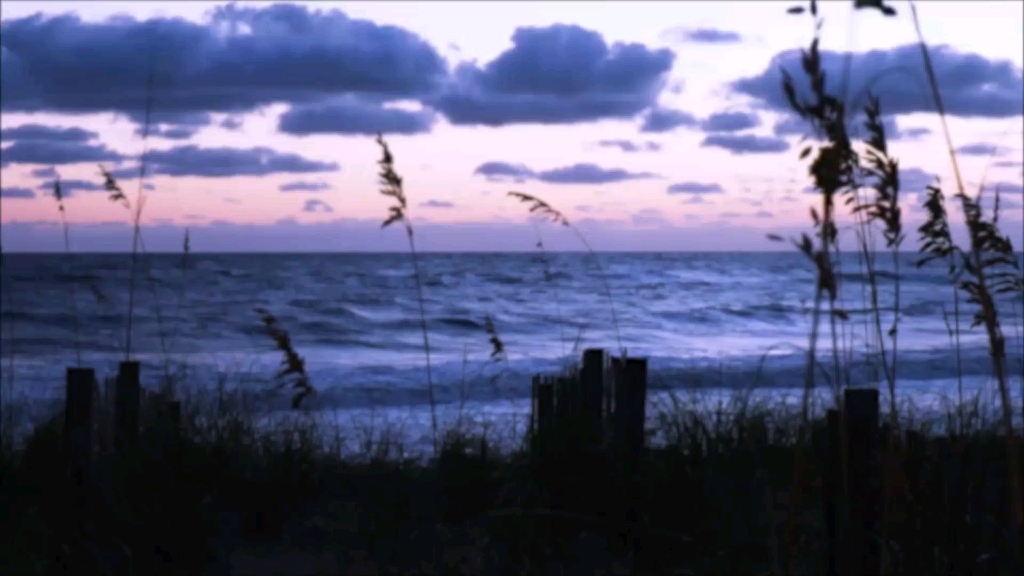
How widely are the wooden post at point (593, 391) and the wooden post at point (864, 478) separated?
1772 millimetres

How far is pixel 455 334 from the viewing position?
2703 cm

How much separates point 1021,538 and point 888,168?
163 centimetres

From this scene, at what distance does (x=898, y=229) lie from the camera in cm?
260

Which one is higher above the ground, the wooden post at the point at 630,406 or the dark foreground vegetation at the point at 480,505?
Result: the wooden post at the point at 630,406

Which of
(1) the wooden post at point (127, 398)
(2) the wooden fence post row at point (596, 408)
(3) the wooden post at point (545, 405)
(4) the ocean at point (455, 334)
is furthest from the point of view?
(4) the ocean at point (455, 334)

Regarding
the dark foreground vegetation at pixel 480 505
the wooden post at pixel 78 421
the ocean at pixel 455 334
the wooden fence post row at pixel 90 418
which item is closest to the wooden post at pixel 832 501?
the dark foreground vegetation at pixel 480 505

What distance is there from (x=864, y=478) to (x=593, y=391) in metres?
1.99

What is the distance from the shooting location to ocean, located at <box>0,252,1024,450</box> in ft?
44.9

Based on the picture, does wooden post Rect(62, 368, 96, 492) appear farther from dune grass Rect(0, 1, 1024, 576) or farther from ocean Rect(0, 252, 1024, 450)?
ocean Rect(0, 252, 1024, 450)

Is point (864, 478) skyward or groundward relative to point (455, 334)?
groundward

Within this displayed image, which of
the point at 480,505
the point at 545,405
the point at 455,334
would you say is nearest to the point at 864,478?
the point at 545,405

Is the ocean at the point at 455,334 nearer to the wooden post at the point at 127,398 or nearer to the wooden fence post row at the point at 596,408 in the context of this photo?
the wooden fence post row at the point at 596,408

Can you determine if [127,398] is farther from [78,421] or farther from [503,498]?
[503,498]

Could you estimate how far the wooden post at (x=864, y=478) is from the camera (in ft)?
13.8
